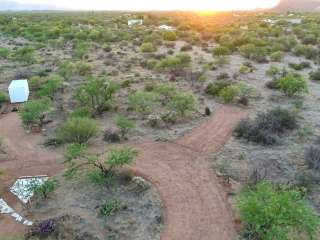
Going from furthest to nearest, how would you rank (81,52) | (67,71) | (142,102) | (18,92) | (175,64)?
(81,52)
(67,71)
(175,64)
(18,92)
(142,102)

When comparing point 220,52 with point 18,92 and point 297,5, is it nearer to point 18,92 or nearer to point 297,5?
point 18,92

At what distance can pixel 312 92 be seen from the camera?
84.6ft

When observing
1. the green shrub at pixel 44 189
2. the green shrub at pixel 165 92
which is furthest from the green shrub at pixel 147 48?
the green shrub at pixel 44 189

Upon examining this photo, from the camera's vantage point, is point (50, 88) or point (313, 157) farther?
point (50, 88)

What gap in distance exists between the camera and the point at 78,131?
60.5ft

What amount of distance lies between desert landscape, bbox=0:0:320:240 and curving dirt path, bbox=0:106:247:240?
1.8 inches

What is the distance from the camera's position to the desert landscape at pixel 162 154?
12.6 metres

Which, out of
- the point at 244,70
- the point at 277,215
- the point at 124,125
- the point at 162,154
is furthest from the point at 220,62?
the point at 277,215

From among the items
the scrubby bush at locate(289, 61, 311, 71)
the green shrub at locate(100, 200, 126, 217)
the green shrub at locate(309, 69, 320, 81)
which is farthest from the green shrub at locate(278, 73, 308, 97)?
the green shrub at locate(100, 200, 126, 217)

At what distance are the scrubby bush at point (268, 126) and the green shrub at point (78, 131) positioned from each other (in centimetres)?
639

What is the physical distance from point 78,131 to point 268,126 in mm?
8264

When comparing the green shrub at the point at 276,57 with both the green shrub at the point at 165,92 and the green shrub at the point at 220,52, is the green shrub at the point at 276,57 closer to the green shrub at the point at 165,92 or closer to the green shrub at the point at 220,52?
the green shrub at the point at 220,52

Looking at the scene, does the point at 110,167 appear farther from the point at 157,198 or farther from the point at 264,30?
the point at 264,30

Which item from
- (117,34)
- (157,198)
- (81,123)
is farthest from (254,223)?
(117,34)
